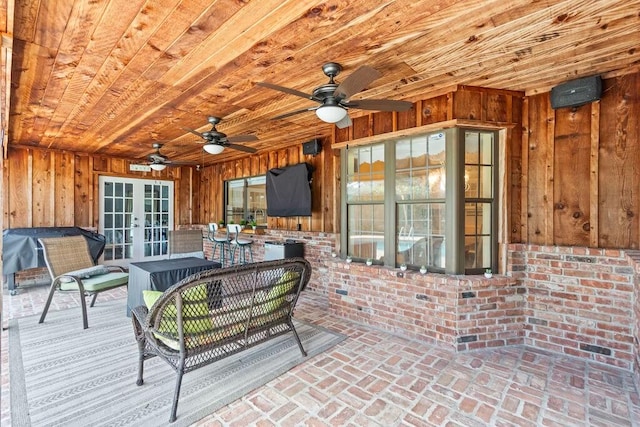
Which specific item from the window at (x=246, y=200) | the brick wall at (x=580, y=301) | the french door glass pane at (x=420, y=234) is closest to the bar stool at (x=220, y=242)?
the window at (x=246, y=200)

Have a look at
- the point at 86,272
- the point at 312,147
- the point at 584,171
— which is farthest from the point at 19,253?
the point at 584,171

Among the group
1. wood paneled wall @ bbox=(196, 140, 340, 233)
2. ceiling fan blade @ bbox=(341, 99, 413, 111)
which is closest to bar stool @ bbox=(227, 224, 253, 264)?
wood paneled wall @ bbox=(196, 140, 340, 233)

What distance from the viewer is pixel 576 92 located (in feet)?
9.36

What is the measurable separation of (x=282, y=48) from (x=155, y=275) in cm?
265

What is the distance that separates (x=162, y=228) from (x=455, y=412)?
7.49 m

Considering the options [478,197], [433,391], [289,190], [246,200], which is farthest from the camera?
[246,200]

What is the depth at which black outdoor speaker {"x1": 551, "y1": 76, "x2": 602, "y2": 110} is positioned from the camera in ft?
9.07

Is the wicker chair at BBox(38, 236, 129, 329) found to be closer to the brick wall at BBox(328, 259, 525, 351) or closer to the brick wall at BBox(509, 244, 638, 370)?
the brick wall at BBox(328, 259, 525, 351)

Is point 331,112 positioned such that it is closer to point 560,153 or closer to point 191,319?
point 191,319

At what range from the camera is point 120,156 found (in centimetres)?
678

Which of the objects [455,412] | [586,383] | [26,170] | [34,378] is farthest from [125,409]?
[26,170]

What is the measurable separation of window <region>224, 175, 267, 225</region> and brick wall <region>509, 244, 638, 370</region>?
492 cm

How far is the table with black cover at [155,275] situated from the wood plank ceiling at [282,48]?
6.19 ft

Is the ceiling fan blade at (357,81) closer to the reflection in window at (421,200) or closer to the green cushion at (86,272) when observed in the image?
the reflection in window at (421,200)
